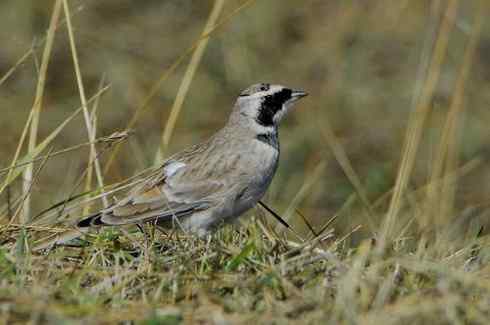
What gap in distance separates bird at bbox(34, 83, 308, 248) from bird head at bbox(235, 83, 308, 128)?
101 mm

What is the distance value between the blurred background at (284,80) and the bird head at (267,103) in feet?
5.79

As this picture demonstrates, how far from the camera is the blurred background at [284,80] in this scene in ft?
28.4

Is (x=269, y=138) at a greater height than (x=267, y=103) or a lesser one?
lesser

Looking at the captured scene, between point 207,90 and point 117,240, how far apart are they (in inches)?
206

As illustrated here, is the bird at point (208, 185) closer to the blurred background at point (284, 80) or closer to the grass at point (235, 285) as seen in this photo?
the grass at point (235, 285)

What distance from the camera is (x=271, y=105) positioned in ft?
20.3

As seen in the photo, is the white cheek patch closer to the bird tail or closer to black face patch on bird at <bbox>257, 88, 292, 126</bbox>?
black face patch on bird at <bbox>257, 88, 292, 126</bbox>

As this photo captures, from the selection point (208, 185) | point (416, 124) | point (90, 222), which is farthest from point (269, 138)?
point (90, 222)

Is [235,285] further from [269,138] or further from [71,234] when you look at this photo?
[269,138]

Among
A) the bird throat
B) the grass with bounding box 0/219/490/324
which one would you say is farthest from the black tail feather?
the bird throat

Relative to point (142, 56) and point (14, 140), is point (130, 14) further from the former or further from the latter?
point (14, 140)

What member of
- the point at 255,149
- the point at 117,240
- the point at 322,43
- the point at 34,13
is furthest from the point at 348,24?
the point at 117,240

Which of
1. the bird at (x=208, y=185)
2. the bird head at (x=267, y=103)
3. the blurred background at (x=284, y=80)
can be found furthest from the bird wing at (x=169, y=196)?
the blurred background at (x=284, y=80)

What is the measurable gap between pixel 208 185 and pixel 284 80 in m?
4.21
